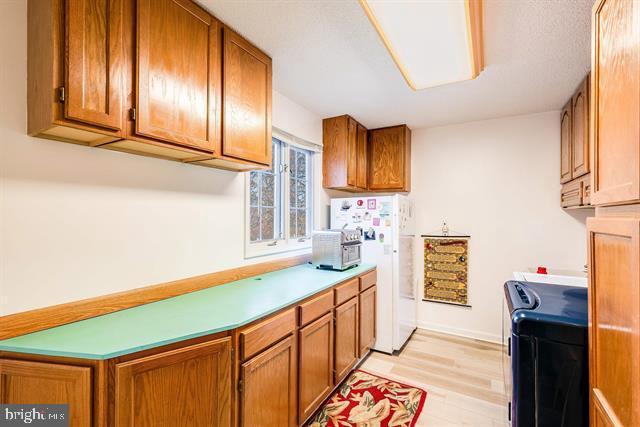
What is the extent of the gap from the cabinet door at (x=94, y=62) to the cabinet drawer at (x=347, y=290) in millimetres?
1664

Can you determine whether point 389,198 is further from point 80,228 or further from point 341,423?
point 80,228

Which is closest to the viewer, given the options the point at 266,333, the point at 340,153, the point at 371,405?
the point at 266,333

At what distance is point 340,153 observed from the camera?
3.05 meters

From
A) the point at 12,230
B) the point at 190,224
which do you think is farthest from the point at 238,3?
the point at 12,230

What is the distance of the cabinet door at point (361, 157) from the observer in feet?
10.8

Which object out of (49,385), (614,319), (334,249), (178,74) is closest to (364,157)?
(334,249)

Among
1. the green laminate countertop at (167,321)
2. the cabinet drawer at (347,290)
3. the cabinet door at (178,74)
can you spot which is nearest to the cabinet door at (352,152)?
the cabinet drawer at (347,290)

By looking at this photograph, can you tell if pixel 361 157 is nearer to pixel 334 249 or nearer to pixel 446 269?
pixel 334 249

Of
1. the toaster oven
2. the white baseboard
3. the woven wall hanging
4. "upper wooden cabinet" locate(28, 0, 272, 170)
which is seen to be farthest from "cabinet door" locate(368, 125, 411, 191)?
"upper wooden cabinet" locate(28, 0, 272, 170)

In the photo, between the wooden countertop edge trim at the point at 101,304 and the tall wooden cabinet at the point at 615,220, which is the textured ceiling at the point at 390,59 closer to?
the tall wooden cabinet at the point at 615,220

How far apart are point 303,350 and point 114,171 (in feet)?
4.58

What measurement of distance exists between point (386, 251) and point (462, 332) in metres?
1.39

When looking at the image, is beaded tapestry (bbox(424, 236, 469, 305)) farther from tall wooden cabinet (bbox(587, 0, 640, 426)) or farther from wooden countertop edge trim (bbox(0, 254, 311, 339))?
tall wooden cabinet (bbox(587, 0, 640, 426))

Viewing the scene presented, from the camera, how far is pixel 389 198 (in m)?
2.87
